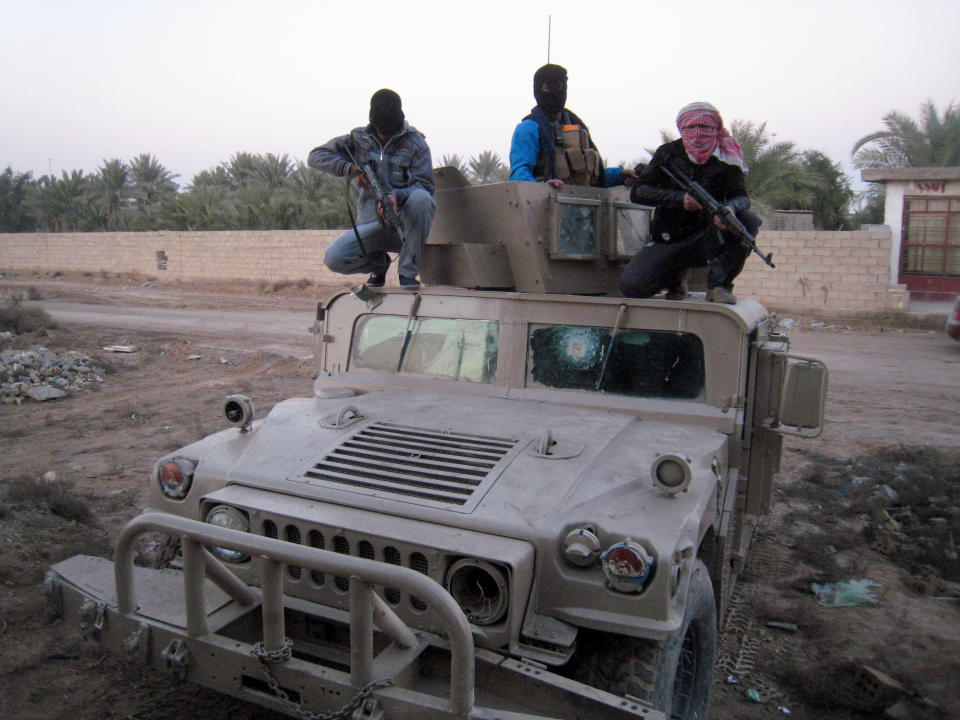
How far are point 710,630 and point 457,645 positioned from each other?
1.37 metres

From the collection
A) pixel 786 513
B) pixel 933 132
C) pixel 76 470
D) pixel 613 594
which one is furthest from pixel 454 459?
pixel 933 132

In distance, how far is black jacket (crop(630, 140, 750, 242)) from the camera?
431cm

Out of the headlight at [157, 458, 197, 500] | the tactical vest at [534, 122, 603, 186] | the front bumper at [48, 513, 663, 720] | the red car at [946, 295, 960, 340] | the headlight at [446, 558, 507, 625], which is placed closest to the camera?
the front bumper at [48, 513, 663, 720]

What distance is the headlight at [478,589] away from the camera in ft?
8.15

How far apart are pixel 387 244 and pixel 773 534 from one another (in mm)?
3090

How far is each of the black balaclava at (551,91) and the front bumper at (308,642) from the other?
336 cm

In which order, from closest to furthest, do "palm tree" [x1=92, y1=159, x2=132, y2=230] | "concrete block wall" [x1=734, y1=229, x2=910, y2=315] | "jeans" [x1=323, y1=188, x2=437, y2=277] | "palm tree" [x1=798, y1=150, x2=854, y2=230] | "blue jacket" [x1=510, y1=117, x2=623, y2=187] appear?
"jeans" [x1=323, y1=188, x2=437, y2=277]
"blue jacket" [x1=510, y1=117, x2=623, y2=187]
"concrete block wall" [x1=734, y1=229, x2=910, y2=315]
"palm tree" [x1=798, y1=150, x2=854, y2=230]
"palm tree" [x1=92, y1=159, x2=132, y2=230]

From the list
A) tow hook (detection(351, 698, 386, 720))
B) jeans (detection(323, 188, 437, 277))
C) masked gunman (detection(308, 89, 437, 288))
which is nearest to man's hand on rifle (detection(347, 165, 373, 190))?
masked gunman (detection(308, 89, 437, 288))

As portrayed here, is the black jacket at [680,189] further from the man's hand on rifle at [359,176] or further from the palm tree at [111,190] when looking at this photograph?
the palm tree at [111,190]

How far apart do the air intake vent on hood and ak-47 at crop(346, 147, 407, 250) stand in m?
1.41

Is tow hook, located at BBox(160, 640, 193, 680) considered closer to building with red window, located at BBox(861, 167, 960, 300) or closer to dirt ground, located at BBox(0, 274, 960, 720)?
dirt ground, located at BBox(0, 274, 960, 720)

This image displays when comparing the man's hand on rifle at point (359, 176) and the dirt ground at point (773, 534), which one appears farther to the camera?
the man's hand on rifle at point (359, 176)

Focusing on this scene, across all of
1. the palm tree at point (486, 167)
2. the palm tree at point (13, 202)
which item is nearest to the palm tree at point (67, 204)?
the palm tree at point (13, 202)

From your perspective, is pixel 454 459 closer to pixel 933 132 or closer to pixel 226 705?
pixel 226 705
